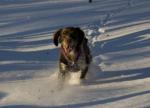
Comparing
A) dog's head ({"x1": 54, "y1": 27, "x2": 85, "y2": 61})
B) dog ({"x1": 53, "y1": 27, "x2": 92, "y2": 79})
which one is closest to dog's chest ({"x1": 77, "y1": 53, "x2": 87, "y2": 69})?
dog ({"x1": 53, "y1": 27, "x2": 92, "y2": 79})

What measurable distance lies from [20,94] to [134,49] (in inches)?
149

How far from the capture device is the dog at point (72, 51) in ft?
23.8

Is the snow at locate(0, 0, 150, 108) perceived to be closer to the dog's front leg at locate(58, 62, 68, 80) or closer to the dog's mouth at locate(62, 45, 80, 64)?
the dog's front leg at locate(58, 62, 68, 80)

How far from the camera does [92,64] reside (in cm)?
829

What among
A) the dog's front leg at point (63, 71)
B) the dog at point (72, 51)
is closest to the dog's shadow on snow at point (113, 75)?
the dog at point (72, 51)

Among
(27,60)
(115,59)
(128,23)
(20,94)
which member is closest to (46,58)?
(27,60)

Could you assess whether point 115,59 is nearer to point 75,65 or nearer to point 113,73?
point 113,73

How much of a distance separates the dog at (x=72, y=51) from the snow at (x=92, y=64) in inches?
7.3

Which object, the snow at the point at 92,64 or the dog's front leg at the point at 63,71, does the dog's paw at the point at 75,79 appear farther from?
the dog's front leg at the point at 63,71

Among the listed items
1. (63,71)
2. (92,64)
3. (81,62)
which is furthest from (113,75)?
(63,71)

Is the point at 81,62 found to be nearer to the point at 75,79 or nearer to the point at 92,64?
the point at 75,79

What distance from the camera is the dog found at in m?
7.24

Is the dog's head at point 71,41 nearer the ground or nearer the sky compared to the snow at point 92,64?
nearer the sky

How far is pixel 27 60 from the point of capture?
944 cm
